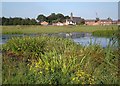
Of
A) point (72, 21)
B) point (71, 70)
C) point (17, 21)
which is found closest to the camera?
point (71, 70)

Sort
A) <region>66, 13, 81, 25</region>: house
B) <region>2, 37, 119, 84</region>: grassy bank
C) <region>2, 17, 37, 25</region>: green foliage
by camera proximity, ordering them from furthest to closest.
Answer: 1. <region>66, 13, 81, 25</region>: house
2. <region>2, 17, 37, 25</region>: green foliage
3. <region>2, 37, 119, 84</region>: grassy bank

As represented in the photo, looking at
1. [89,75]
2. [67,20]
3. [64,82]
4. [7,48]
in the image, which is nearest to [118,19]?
[89,75]

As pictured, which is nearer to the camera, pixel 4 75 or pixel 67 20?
pixel 4 75

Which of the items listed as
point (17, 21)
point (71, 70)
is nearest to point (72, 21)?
point (17, 21)

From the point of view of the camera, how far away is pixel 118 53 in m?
6.46

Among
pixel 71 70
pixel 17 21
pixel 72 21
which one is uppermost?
pixel 71 70

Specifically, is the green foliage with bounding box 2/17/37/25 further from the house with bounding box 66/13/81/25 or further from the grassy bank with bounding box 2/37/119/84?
the grassy bank with bounding box 2/37/119/84

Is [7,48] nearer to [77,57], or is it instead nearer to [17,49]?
[17,49]

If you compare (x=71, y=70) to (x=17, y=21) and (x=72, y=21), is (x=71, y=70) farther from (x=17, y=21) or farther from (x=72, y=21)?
(x=72, y=21)


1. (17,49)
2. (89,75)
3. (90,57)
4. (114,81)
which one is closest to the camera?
(114,81)

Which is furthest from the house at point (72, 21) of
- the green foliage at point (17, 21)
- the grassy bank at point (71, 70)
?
the grassy bank at point (71, 70)

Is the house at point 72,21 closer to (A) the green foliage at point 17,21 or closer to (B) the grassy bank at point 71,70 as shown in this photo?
(A) the green foliage at point 17,21

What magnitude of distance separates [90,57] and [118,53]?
0.96 metres

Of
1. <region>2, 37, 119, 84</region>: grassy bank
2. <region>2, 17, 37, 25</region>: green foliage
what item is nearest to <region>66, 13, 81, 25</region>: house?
<region>2, 17, 37, 25</region>: green foliage
